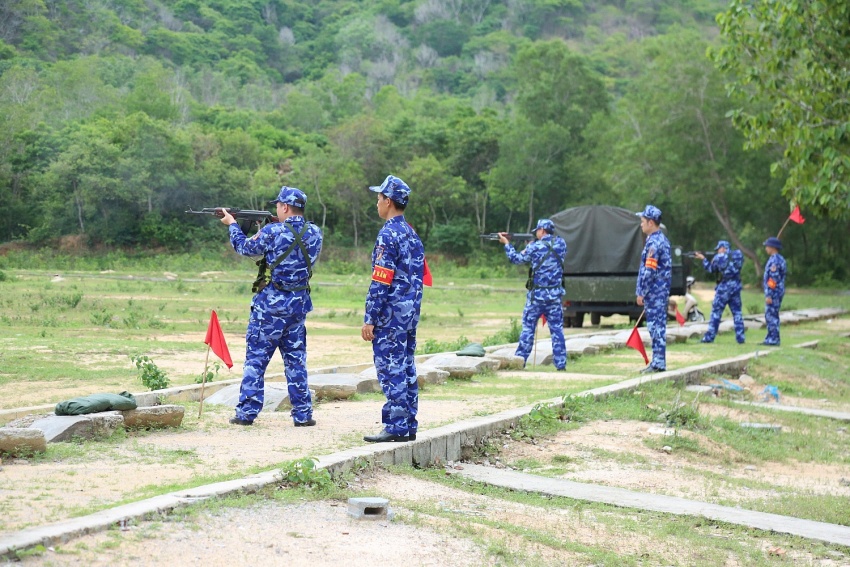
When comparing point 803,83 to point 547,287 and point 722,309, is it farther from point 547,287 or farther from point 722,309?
point 547,287

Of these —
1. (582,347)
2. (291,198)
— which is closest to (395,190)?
(291,198)

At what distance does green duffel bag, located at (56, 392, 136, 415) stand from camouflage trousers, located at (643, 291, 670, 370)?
7.93m

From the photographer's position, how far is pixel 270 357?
893cm

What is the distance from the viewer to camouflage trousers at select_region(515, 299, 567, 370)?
1477 cm

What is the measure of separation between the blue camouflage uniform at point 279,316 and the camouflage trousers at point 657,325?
262 inches

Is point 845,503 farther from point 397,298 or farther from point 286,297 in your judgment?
point 286,297

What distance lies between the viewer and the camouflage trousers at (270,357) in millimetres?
8914

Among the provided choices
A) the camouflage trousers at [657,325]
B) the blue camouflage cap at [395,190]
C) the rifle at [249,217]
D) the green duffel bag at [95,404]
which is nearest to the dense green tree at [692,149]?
the camouflage trousers at [657,325]

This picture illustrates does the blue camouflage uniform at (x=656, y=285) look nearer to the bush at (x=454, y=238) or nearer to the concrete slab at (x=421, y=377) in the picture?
the concrete slab at (x=421, y=377)

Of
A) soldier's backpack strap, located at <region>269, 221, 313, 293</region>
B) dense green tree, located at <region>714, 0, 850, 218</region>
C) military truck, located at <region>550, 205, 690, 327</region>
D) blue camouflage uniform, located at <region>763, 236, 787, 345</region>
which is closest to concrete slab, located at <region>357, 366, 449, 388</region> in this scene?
soldier's backpack strap, located at <region>269, 221, 313, 293</region>

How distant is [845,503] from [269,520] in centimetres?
468

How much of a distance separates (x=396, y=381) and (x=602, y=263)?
1703 cm

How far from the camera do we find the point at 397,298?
26.9ft

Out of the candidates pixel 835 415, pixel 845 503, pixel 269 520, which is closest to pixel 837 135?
Result: pixel 835 415
